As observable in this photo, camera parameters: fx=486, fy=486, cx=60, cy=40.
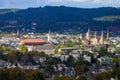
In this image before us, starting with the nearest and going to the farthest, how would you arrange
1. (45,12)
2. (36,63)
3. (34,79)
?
(34,79) → (36,63) → (45,12)

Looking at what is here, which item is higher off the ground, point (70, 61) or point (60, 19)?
point (60, 19)

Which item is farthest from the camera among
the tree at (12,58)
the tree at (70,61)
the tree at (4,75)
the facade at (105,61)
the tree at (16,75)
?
the facade at (105,61)

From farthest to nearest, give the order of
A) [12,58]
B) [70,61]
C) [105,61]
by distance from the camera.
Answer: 1. [70,61]
2. [105,61]
3. [12,58]

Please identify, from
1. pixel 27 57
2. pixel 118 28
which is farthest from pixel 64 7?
pixel 27 57

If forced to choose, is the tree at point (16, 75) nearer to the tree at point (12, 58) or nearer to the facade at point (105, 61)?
the tree at point (12, 58)

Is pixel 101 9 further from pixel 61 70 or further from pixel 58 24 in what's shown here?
pixel 61 70

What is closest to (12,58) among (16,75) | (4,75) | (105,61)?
(105,61)

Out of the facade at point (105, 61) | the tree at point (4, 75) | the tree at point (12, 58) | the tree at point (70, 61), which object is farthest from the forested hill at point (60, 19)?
the tree at point (4, 75)

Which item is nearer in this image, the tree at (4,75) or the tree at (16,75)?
the tree at (16,75)

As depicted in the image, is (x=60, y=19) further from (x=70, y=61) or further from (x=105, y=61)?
(x=105, y=61)
